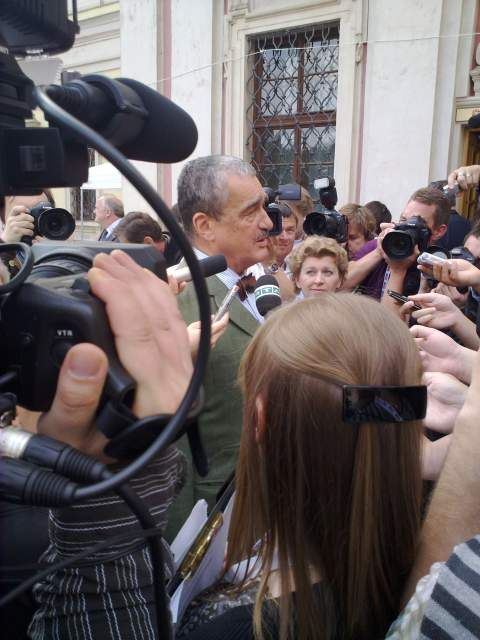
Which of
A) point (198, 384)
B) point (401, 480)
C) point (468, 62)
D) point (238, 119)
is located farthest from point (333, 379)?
point (238, 119)

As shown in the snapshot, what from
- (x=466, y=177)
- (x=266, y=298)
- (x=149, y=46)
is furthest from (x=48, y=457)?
(x=149, y=46)

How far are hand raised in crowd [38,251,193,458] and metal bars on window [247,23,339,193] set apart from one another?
6616 millimetres

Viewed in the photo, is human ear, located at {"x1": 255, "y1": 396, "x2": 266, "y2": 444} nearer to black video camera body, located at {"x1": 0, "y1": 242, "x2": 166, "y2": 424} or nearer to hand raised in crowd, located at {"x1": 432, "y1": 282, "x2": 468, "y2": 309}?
black video camera body, located at {"x1": 0, "y1": 242, "x2": 166, "y2": 424}

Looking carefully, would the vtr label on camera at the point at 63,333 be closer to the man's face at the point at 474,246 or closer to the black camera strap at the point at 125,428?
the black camera strap at the point at 125,428

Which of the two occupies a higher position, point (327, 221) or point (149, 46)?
point (149, 46)

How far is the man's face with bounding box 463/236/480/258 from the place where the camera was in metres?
2.11

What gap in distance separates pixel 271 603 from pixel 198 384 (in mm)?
458

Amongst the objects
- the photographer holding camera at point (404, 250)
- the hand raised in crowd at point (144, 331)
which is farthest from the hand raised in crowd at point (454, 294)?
the hand raised in crowd at point (144, 331)

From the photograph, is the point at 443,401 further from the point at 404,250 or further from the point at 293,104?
the point at 293,104

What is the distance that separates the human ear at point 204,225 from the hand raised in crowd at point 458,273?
2.55ft

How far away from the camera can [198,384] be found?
52cm

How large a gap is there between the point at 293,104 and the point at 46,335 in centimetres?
706

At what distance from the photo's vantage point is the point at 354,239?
3.78 metres

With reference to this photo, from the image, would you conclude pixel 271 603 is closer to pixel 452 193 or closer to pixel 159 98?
pixel 159 98
